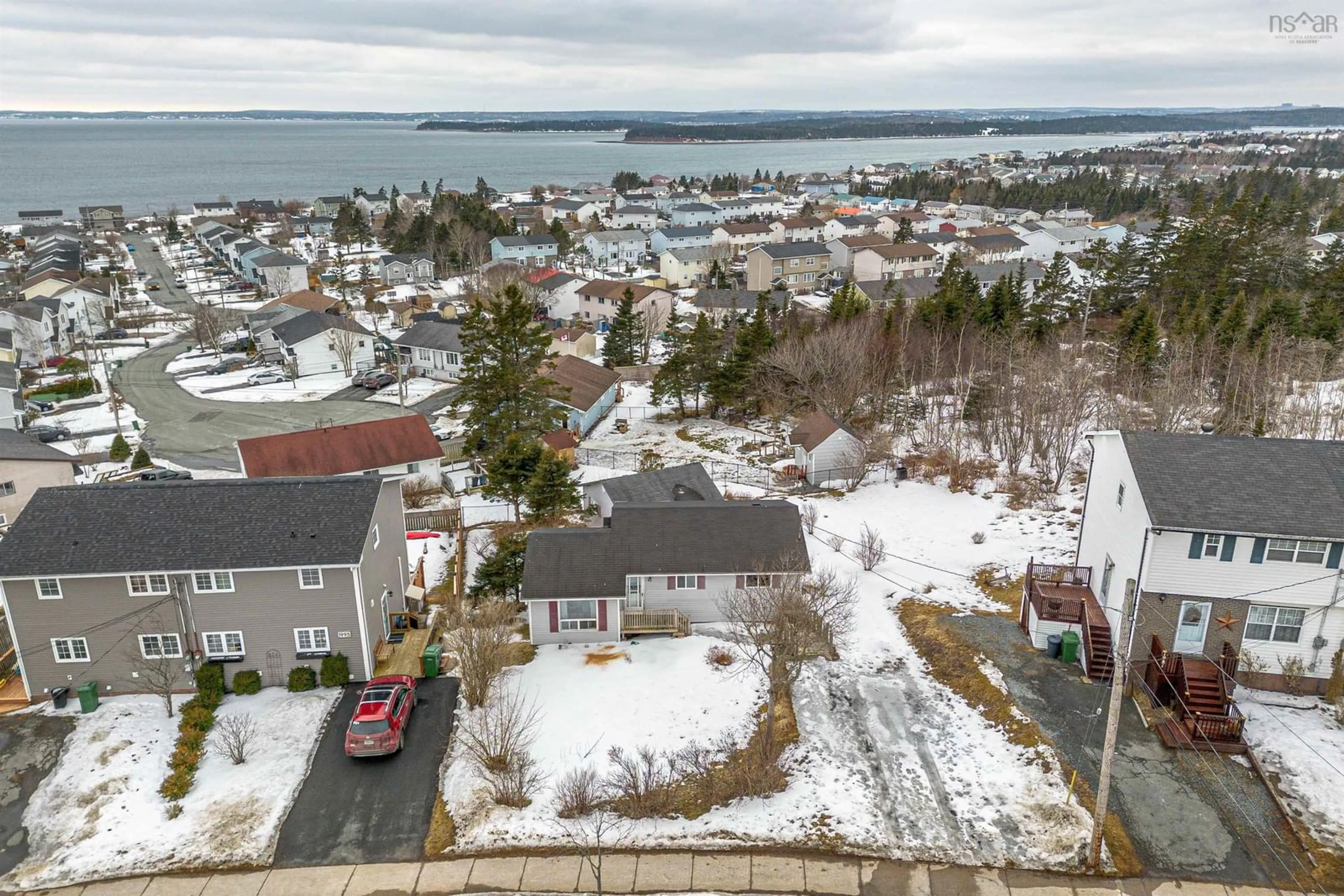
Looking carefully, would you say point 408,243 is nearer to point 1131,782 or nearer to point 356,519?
point 356,519

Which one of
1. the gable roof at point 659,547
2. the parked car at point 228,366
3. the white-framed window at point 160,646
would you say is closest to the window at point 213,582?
the white-framed window at point 160,646

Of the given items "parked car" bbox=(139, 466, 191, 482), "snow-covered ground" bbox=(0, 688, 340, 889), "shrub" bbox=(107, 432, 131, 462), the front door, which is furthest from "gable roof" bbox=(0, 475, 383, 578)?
"shrub" bbox=(107, 432, 131, 462)

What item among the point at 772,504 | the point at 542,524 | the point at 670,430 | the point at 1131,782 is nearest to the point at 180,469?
the point at 542,524

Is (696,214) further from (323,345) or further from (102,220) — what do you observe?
(102,220)

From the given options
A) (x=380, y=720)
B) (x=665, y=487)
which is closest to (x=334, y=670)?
(x=380, y=720)

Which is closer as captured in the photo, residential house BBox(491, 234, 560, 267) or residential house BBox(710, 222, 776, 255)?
residential house BBox(491, 234, 560, 267)

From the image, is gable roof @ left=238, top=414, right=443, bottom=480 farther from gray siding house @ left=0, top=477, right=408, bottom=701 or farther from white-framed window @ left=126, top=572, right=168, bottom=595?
white-framed window @ left=126, top=572, right=168, bottom=595

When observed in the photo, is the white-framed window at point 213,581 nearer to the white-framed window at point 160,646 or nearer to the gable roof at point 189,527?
the gable roof at point 189,527
